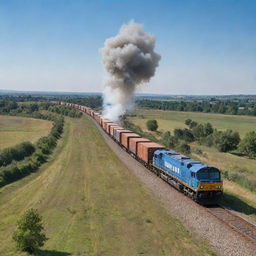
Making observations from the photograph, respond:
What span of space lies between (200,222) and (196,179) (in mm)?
3926

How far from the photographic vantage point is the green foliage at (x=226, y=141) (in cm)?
6091

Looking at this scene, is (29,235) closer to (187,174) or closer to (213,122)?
(187,174)

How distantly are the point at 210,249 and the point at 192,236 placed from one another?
5.73ft

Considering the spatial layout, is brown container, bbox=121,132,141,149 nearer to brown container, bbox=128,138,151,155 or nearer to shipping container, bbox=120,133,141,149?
shipping container, bbox=120,133,141,149

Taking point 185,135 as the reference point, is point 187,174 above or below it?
above

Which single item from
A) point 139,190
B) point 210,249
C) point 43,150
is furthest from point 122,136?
point 210,249

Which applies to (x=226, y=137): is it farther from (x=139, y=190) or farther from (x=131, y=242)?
(x=131, y=242)

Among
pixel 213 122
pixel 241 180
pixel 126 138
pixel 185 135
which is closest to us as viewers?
pixel 241 180

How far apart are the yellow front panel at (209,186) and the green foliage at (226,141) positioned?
3901 centimetres

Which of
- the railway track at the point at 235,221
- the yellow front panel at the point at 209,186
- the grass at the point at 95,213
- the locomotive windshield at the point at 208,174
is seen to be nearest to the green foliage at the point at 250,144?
the grass at the point at 95,213

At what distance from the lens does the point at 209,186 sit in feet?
76.4

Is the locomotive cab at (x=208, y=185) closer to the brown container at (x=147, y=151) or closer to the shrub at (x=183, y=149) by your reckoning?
the brown container at (x=147, y=151)

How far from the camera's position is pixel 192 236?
18203 millimetres

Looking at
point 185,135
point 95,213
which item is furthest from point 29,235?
point 185,135
